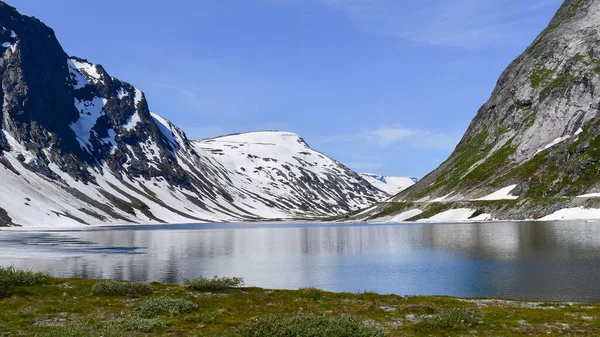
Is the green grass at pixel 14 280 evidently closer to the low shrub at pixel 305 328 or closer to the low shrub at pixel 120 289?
the low shrub at pixel 120 289

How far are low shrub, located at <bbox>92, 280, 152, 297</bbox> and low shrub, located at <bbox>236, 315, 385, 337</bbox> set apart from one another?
15812 mm

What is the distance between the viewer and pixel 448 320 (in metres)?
25.2

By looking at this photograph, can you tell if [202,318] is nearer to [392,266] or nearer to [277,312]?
[277,312]

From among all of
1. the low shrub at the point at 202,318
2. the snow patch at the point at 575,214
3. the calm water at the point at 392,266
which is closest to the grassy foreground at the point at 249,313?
the low shrub at the point at 202,318

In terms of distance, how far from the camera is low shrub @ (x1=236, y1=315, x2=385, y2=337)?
68.2ft

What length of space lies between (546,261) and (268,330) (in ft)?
168

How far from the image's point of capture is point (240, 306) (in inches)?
1236

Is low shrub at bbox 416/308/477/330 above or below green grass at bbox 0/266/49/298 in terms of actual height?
below

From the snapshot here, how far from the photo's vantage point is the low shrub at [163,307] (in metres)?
28.1

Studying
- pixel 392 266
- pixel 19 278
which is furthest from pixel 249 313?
pixel 392 266

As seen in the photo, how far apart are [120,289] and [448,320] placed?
2225cm

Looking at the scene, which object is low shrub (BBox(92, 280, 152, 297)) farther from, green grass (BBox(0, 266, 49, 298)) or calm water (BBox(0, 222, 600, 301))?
calm water (BBox(0, 222, 600, 301))

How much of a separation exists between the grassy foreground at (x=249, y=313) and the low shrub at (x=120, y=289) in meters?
0.07

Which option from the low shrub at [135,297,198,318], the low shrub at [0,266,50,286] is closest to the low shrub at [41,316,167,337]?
the low shrub at [135,297,198,318]
